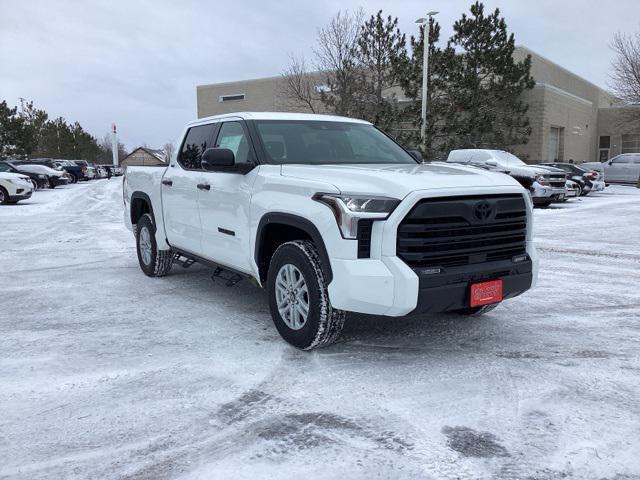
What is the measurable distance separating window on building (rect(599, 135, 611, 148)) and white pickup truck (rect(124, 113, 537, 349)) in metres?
51.3

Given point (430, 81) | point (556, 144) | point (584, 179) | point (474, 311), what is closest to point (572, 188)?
point (584, 179)

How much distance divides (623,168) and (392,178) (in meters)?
32.0

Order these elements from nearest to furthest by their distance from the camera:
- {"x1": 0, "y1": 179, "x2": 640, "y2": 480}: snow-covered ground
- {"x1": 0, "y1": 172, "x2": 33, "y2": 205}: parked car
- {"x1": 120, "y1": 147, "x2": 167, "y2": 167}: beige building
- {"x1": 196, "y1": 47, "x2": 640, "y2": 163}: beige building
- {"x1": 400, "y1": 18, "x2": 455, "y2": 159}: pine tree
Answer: {"x1": 0, "y1": 179, "x2": 640, "y2": 480}: snow-covered ground
{"x1": 120, "y1": 147, "x2": 167, "y2": 167}: beige building
{"x1": 0, "y1": 172, "x2": 33, "y2": 205}: parked car
{"x1": 400, "y1": 18, "x2": 455, "y2": 159}: pine tree
{"x1": 196, "y1": 47, "x2": 640, "y2": 163}: beige building

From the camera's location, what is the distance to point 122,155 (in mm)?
102375

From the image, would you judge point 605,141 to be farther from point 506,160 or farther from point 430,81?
point 506,160

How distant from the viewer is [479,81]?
1271 inches

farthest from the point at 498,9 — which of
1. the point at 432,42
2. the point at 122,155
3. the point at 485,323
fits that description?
the point at 122,155

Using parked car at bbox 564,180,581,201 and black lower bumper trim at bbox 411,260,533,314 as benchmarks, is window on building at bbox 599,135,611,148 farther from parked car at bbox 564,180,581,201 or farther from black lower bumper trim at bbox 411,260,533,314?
black lower bumper trim at bbox 411,260,533,314

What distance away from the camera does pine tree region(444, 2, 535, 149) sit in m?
31.6

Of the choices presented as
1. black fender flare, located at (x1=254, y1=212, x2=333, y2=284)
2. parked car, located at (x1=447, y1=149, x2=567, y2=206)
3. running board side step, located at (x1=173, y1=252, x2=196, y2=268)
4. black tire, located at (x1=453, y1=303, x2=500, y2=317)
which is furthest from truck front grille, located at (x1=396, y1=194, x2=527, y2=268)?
parked car, located at (x1=447, y1=149, x2=567, y2=206)

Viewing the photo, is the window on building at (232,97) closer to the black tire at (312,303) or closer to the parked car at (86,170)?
the parked car at (86,170)

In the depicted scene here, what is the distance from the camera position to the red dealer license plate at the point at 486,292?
398 centimetres

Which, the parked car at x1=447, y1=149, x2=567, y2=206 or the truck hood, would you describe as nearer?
the truck hood

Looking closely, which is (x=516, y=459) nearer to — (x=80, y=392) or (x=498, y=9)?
(x=80, y=392)
